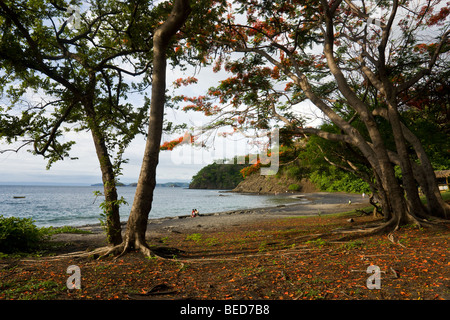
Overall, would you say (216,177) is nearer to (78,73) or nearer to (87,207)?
(87,207)

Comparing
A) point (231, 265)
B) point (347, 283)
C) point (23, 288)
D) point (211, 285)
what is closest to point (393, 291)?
point (347, 283)

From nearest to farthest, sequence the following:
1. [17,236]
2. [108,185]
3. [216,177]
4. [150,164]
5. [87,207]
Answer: [150,164]
[108,185]
[17,236]
[87,207]
[216,177]

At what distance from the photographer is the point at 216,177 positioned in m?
141

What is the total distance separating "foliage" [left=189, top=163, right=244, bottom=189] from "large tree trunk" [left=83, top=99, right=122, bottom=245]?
11125 centimetres

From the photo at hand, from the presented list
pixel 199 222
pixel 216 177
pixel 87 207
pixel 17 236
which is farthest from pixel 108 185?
pixel 216 177

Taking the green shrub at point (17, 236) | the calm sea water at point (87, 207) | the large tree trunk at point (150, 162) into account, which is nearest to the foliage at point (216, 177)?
the calm sea water at point (87, 207)

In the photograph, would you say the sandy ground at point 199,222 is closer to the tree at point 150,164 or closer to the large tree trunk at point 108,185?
the large tree trunk at point 108,185

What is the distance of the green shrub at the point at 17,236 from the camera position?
862 cm

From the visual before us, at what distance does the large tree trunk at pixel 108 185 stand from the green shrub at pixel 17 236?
13.2 feet

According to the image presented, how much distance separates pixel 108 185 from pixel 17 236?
4.78m

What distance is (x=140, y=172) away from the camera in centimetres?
656

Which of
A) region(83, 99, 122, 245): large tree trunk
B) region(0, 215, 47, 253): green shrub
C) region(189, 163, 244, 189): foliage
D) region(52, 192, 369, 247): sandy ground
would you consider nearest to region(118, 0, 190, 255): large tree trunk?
region(83, 99, 122, 245): large tree trunk

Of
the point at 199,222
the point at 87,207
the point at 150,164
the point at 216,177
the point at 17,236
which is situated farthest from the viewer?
the point at 216,177

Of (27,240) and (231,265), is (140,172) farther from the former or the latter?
(27,240)
